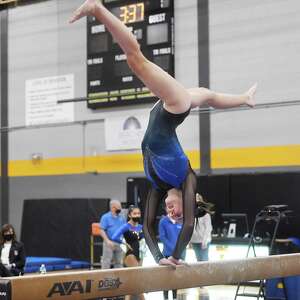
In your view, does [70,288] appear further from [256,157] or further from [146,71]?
[256,157]

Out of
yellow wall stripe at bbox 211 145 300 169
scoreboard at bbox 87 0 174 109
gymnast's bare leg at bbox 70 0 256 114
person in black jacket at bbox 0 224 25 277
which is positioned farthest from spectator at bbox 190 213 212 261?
gymnast's bare leg at bbox 70 0 256 114

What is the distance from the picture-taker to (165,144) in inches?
205

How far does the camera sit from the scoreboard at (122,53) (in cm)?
1416

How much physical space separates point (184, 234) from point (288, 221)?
7.73 m

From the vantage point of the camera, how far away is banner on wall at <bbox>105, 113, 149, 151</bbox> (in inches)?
591

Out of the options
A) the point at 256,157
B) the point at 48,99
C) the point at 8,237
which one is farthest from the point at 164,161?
the point at 48,99

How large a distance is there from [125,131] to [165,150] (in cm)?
1011

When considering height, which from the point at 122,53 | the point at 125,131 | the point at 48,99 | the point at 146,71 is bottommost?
the point at 146,71

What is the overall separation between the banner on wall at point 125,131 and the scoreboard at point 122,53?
37 cm

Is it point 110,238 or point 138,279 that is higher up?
point 138,279

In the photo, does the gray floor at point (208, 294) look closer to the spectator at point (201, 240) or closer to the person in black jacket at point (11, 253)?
the spectator at point (201, 240)

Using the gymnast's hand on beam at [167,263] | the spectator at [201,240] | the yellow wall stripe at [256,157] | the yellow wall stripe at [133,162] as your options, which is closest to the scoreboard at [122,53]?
the yellow wall stripe at [133,162]

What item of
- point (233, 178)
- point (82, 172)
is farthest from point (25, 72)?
point (233, 178)

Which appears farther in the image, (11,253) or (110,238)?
(110,238)
